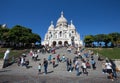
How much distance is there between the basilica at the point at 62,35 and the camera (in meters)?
98.2

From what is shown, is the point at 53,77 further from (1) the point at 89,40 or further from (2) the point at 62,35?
(2) the point at 62,35

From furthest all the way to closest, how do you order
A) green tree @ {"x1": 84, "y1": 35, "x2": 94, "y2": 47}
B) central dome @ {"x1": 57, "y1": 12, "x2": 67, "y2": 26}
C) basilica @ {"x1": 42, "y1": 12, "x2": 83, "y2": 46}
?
central dome @ {"x1": 57, "y1": 12, "x2": 67, "y2": 26}
basilica @ {"x1": 42, "y1": 12, "x2": 83, "y2": 46}
green tree @ {"x1": 84, "y1": 35, "x2": 94, "y2": 47}

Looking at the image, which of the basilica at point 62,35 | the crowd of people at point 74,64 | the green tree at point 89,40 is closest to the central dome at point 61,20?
the basilica at point 62,35

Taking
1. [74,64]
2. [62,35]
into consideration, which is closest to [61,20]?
[62,35]

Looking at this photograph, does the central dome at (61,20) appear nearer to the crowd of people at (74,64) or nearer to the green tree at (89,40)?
the green tree at (89,40)

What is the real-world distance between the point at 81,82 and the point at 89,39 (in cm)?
6775

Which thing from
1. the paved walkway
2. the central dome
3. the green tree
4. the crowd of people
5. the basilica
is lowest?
the paved walkway

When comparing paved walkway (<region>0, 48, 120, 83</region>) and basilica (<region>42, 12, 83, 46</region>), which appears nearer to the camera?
paved walkway (<region>0, 48, 120, 83</region>)

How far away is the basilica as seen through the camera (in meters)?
98.2

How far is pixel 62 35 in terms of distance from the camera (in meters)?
102

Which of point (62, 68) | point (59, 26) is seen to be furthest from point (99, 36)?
point (62, 68)

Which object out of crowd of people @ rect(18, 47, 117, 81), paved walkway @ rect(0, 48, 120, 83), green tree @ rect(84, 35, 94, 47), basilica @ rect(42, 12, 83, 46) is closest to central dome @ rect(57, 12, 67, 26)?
basilica @ rect(42, 12, 83, 46)

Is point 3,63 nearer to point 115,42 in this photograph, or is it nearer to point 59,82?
point 59,82

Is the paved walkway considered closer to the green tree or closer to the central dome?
the green tree
